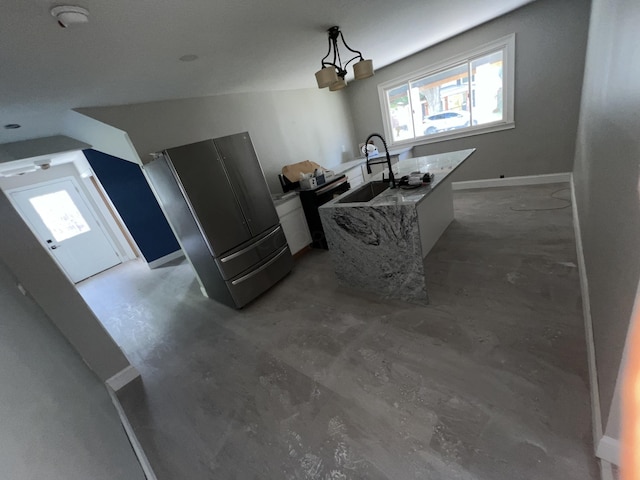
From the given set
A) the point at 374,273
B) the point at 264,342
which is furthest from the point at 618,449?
the point at 264,342

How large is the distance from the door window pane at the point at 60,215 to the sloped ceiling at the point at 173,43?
7.99ft

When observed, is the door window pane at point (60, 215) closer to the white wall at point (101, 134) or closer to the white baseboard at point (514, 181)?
the white wall at point (101, 134)

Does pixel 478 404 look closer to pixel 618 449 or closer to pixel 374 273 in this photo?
pixel 618 449

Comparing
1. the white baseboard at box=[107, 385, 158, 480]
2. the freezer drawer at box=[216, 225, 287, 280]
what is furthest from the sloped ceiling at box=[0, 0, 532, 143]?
the white baseboard at box=[107, 385, 158, 480]

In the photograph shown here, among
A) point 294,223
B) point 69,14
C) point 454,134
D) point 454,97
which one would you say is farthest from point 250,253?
point 454,97

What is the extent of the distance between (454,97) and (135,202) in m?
5.86

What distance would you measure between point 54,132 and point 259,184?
2815 mm

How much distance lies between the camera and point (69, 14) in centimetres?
124

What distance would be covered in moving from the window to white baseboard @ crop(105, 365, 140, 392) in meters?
5.29

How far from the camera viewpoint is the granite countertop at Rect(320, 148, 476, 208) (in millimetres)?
2045

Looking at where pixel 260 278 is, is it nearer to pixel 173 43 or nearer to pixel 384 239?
pixel 384 239

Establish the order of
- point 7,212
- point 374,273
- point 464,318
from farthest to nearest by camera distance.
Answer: point 374,273 → point 464,318 → point 7,212

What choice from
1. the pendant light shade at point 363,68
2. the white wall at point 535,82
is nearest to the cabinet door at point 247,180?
the pendant light shade at point 363,68

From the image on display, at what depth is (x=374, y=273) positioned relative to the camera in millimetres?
2402
